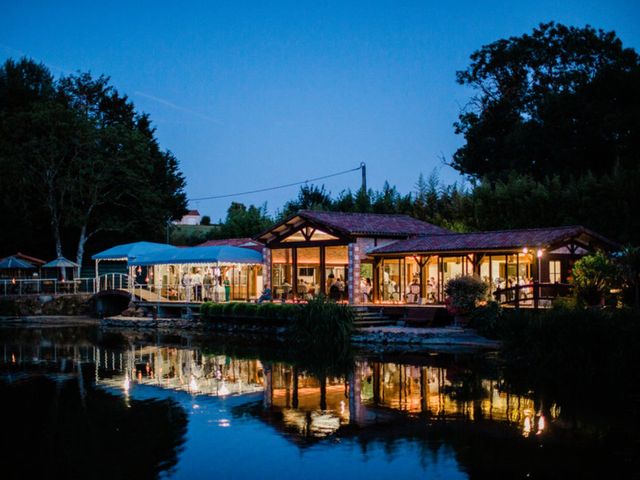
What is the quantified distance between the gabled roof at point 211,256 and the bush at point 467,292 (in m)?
12.0

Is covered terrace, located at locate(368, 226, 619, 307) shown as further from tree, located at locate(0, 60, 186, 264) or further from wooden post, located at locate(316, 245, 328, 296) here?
tree, located at locate(0, 60, 186, 264)

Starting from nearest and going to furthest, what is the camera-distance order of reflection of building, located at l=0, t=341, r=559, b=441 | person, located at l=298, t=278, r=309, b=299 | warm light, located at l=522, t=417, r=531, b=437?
1. warm light, located at l=522, t=417, r=531, b=437
2. reflection of building, located at l=0, t=341, r=559, b=441
3. person, located at l=298, t=278, r=309, b=299

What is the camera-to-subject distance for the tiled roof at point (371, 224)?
101ft

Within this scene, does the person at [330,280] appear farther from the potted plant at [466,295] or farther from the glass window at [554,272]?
the glass window at [554,272]

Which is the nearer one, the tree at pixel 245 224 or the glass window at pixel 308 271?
the glass window at pixel 308 271

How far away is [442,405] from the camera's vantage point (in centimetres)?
1478

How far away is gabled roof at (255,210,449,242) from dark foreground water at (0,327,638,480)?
9.78m

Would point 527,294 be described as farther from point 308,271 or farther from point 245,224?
point 245,224

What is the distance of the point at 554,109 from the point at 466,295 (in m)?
20.3

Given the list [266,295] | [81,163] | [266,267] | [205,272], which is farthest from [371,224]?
[81,163]

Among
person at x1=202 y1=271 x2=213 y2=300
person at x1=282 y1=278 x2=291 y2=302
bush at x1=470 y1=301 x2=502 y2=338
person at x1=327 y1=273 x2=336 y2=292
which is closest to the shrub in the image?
bush at x1=470 y1=301 x2=502 y2=338

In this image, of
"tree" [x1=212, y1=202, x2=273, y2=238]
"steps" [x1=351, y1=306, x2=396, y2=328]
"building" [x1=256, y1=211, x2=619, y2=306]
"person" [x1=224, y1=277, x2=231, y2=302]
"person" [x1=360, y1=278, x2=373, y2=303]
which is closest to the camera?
"building" [x1=256, y1=211, x2=619, y2=306]

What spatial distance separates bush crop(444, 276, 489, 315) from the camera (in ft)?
81.7

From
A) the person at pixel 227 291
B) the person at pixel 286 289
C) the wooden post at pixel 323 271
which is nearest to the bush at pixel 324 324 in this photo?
the wooden post at pixel 323 271
